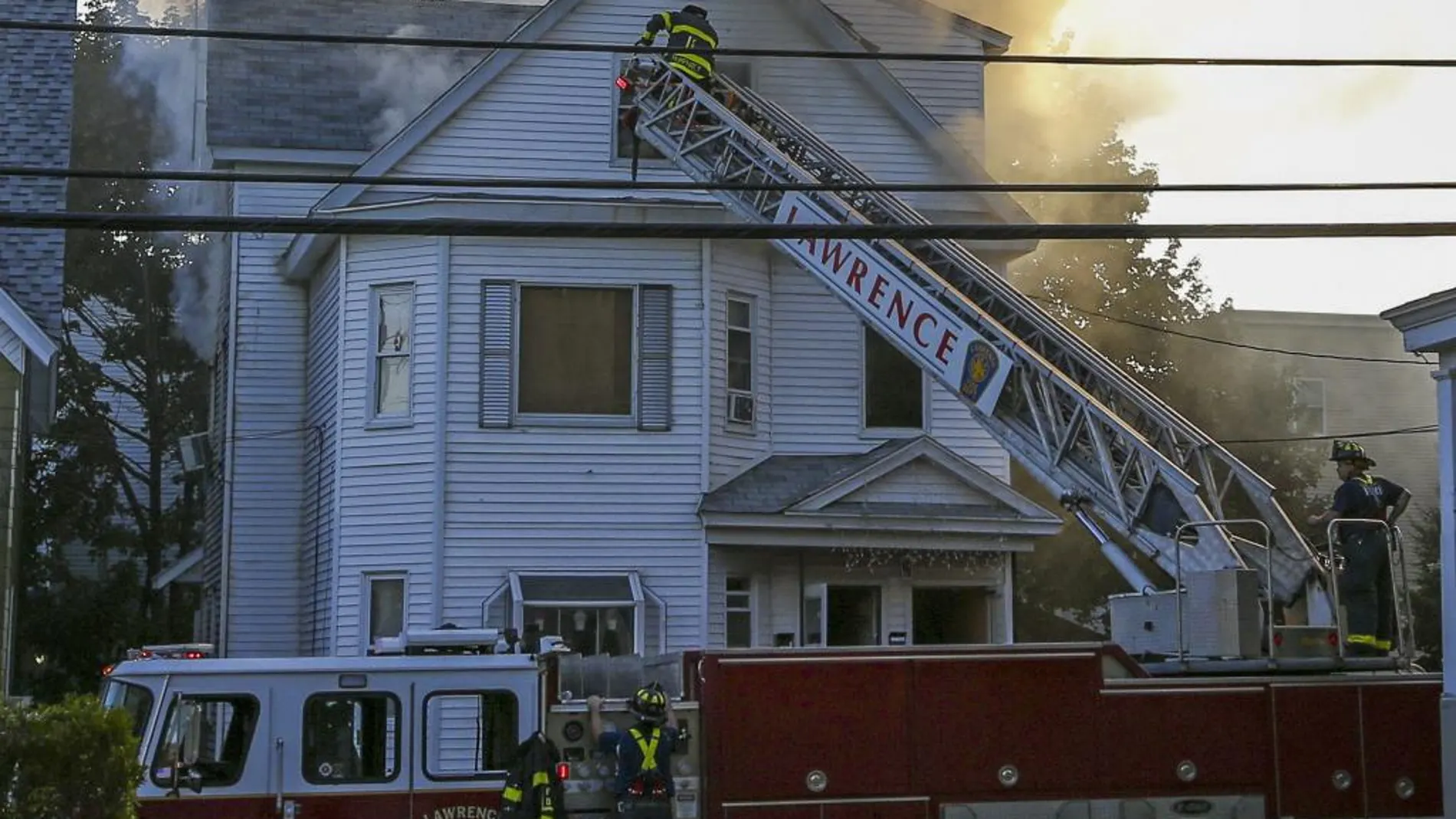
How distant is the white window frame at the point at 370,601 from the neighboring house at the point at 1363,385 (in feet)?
59.5

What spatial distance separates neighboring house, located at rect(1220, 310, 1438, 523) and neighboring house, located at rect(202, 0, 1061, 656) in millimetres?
14078

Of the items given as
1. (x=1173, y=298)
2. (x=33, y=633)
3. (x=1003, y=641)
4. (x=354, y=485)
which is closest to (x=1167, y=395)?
(x=1173, y=298)

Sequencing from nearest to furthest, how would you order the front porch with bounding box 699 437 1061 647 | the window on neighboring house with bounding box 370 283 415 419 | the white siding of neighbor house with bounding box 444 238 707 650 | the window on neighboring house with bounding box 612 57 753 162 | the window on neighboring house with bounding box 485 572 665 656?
1. the window on neighboring house with bounding box 485 572 665 656
2. the white siding of neighbor house with bounding box 444 238 707 650
3. the front porch with bounding box 699 437 1061 647
4. the window on neighboring house with bounding box 370 283 415 419
5. the window on neighboring house with bounding box 612 57 753 162

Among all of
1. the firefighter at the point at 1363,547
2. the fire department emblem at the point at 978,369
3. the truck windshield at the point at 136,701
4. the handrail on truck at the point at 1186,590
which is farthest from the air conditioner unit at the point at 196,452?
the firefighter at the point at 1363,547

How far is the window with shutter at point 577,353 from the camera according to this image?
1903 centimetres

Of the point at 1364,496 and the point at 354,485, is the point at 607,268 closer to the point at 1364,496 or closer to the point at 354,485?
the point at 354,485

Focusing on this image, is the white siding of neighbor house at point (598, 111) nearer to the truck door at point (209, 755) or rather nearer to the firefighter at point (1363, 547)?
the firefighter at point (1363, 547)

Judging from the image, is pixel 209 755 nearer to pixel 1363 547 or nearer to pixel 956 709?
pixel 956 709

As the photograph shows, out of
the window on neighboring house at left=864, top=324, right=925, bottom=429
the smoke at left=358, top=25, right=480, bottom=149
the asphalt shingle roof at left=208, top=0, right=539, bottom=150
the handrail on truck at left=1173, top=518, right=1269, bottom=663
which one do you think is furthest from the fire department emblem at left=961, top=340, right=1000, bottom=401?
the smoke at left=358, top=25, right=480, bottom=149

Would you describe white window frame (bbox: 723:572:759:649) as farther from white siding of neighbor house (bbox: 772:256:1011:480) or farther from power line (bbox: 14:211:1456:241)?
power line (bbox: 14:211:1456:241)

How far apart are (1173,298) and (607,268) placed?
12.5 m

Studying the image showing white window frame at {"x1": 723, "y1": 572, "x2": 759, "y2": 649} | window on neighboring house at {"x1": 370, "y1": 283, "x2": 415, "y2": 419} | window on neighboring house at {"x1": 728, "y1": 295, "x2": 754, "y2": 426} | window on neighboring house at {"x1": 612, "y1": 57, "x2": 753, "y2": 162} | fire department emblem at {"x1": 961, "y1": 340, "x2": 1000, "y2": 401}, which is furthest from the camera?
window on neighboring house at {"x1": 612, "y1": 57, "x2": 753, "y2": 162}

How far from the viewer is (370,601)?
19188 millimetres

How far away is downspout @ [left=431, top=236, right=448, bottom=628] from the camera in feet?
61.3
